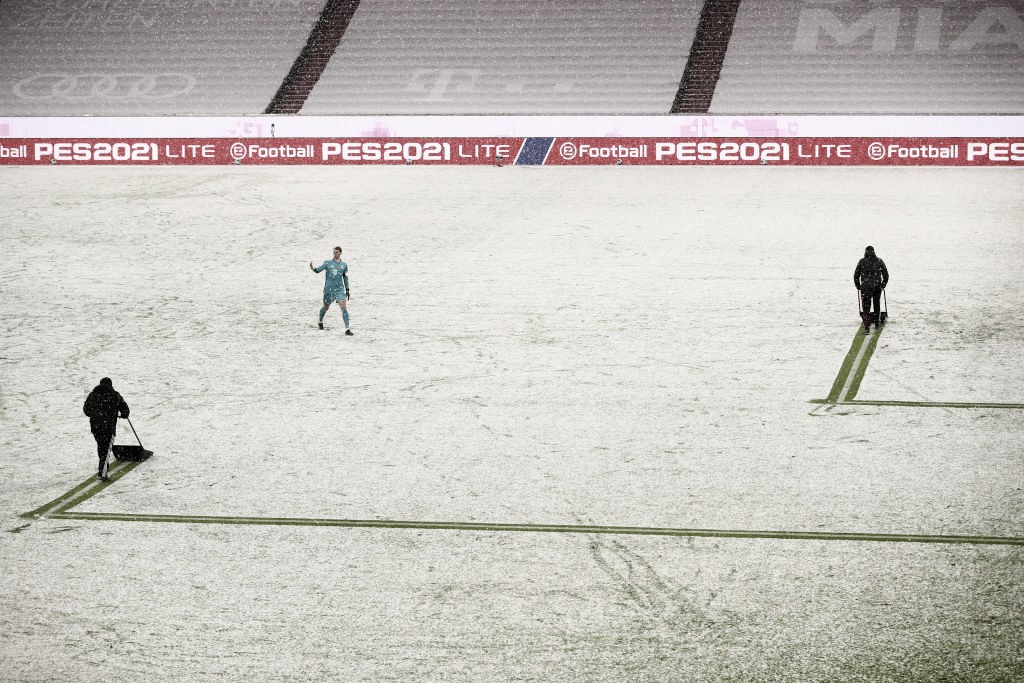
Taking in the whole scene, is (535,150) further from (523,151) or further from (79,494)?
(79,494)

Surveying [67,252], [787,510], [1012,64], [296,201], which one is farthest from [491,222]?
[1012,64]

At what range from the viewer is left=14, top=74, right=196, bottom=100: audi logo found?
2042 inches

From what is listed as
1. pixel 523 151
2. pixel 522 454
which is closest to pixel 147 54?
pixel 523 151

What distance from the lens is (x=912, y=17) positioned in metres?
50.6

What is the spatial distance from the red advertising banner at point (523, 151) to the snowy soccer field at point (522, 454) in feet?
35.9

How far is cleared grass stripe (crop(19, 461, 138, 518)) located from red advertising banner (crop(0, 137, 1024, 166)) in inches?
1192

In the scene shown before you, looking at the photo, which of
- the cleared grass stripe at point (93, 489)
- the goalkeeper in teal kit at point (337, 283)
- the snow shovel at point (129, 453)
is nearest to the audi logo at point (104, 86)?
the goalkeeper in teal kit at point (337, 283)

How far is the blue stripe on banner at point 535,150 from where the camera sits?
44.4 meters

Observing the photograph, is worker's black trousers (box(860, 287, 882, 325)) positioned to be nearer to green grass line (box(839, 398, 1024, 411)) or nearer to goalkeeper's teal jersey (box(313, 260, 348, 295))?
green grass line (box(839, 398, 1024, 411))

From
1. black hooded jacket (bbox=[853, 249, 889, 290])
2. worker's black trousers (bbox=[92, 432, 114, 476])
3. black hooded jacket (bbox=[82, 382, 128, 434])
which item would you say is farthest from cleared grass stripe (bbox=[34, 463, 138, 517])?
black hooded jacket (bbox=[853, 249, 889, 290])

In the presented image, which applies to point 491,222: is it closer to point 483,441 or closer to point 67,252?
point 67,252

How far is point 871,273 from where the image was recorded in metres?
21.6

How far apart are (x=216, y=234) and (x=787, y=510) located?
20930mm

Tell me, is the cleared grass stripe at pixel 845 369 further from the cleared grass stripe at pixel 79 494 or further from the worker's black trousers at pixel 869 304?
the cleared grass stripe at pixel 79 494
